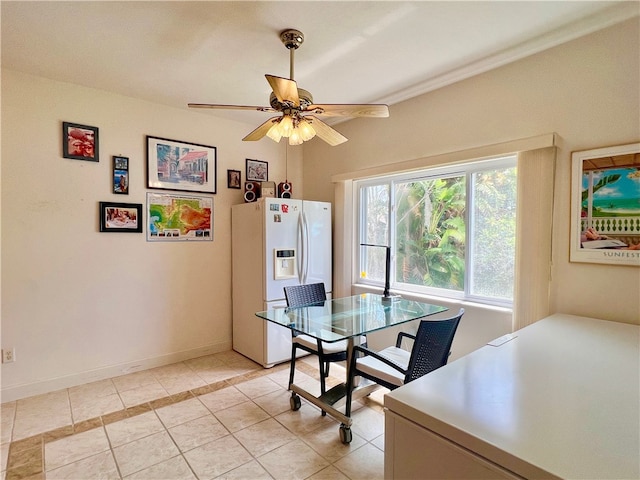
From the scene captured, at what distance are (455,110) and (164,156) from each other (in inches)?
106

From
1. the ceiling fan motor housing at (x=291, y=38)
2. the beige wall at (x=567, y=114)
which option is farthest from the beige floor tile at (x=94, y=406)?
the beige wall at (x=567, y=114)

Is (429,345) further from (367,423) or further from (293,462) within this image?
(293,462)

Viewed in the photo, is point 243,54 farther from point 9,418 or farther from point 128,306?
point 9,418

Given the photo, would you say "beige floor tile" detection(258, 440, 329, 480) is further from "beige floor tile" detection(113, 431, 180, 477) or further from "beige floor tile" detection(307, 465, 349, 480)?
"beige floor tile" detection(113, 431, 180, 477)

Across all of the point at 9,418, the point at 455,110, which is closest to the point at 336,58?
the point at 455,110

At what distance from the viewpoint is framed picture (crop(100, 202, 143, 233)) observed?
282 centimetres

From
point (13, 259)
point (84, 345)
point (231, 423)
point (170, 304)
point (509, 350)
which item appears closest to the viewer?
point (509, 350)

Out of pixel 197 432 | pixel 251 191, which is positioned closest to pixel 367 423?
pixel 197 432

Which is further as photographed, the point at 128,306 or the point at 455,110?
the point at 128,306

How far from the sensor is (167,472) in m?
1.73

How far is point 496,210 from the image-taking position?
2490 mm

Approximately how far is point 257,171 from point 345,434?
9.32ft

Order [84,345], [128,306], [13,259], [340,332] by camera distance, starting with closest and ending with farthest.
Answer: [340,332] < [13,259] < [84,345] < [128,306]

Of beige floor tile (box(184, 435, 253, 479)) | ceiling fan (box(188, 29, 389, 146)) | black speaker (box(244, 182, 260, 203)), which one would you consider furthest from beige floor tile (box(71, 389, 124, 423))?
ceiling fan (box(188, 29, 389, 146))
